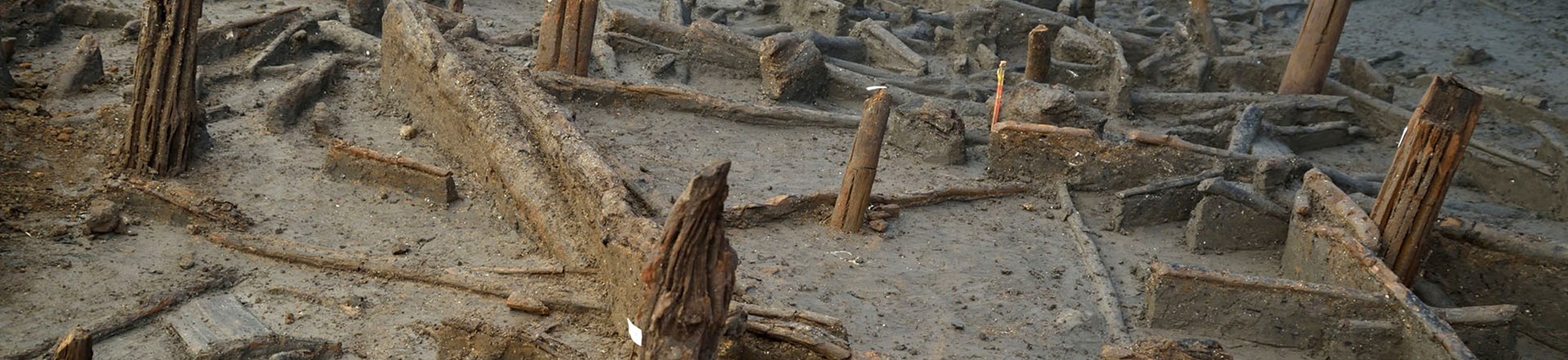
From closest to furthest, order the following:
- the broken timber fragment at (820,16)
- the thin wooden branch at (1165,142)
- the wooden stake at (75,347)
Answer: the wooden stake at (75,347), the thin wooden branch at (1165,142), the broken timber fragment at (820,16)

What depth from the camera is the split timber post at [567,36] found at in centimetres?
1360

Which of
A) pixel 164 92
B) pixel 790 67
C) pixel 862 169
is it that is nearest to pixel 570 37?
pixel 790 67

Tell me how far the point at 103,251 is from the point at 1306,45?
37.1ft

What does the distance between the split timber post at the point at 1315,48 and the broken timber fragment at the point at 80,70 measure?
459 inches

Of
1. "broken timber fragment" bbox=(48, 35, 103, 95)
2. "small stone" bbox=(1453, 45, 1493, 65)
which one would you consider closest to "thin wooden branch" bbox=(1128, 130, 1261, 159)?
"small stone" bbox=(1453, 45, 1493, 65)

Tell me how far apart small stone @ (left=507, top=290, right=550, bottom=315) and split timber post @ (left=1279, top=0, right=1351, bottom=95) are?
9032 mm

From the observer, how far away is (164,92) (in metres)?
11.6

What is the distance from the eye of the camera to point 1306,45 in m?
15.1

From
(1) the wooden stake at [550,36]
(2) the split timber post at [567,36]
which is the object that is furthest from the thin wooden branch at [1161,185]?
(1) the wooden stake at [550,36]

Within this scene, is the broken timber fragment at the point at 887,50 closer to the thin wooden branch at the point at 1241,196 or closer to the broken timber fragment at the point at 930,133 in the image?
the broken timber fragment at the point at 930,133

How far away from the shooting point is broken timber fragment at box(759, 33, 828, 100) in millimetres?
14484

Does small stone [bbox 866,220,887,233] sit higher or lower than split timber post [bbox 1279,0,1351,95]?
lower

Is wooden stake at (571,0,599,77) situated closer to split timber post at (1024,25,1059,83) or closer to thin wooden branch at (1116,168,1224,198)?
split timber post at (1024,25,1059,83)

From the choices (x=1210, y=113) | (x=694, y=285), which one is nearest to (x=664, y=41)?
(x=1210, y=113)
